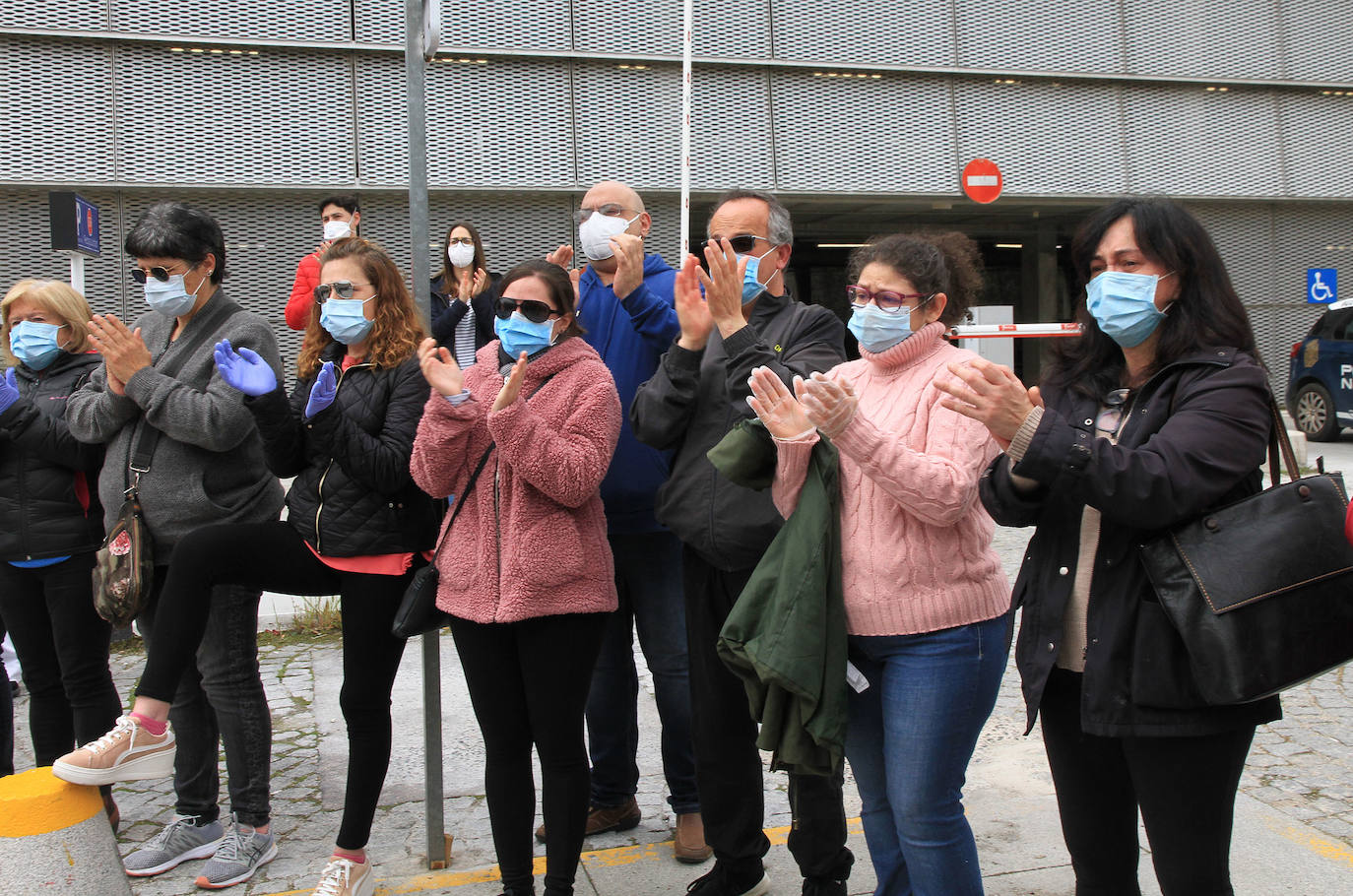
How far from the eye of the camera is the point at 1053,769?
8.48 ft

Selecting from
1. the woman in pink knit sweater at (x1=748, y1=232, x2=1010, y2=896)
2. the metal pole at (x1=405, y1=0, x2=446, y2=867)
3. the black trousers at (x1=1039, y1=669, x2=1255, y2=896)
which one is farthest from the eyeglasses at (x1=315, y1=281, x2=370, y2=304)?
the black trousers at (x1=1039, y1=669, x2=1255, y2=896)

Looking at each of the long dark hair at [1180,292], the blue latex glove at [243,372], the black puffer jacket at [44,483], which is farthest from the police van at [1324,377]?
the black puffer jacket at [44,483]

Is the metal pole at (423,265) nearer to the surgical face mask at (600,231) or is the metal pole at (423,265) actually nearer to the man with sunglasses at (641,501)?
the man with sunglasses at (641,501)

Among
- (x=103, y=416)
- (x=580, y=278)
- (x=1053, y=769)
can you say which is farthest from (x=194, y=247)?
(x=1053, y=769)

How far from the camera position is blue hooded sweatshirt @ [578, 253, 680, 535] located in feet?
12.0

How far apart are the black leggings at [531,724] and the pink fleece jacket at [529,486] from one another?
→ 97 mm

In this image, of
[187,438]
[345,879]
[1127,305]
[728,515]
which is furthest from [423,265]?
[1127,305]

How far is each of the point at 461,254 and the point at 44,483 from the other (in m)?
2.61

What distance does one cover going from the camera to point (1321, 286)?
14.4m

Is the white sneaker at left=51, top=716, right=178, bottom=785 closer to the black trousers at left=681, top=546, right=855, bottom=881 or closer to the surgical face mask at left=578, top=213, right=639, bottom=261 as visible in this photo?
the black trousers at left=681, top=546, right=855, bottom=881

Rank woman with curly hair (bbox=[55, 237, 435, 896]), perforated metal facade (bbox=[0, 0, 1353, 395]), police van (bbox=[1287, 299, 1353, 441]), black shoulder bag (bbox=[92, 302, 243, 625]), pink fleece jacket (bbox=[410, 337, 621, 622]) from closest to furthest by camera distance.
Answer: pink fleece jacket (bbox=[410, 337, 621, 622]) → woman with curly hair (bbox=[55, 237, 435, 896]) → black shoulder bag (bbox=[92, 302, 243, 625]) → perforated metal facade (bbox=[0, 0, 1353, 395]) → police van (bbox=[1287, 299, 1353, 441])

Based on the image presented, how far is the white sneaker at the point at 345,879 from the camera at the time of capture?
338 cm

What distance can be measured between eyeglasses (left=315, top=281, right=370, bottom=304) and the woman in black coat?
2.00 metres

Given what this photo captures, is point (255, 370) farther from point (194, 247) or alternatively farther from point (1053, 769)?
point (1053, 769)
